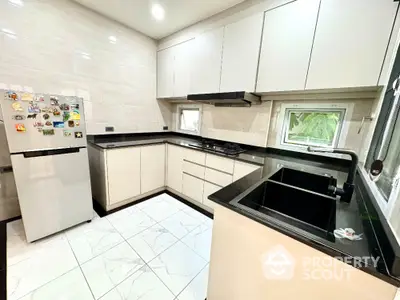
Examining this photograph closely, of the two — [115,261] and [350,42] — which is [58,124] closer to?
[115,261]

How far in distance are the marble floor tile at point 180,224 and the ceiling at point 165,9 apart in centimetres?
247

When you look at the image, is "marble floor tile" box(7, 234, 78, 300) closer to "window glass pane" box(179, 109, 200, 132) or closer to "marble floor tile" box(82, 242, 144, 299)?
"marble floor tile" box(82, 242, 144, 299)

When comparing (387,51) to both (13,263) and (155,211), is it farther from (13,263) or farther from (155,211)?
(13,263)

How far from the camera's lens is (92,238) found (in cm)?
172

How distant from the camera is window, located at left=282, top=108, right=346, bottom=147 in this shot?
1709mm

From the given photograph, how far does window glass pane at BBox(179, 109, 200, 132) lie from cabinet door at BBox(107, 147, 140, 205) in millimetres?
1050

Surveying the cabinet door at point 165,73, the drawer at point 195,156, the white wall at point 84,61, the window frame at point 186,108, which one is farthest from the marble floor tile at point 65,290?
the cabinet door at point 165,73

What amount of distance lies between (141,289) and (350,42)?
2418 mm

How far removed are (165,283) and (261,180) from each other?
3.55 ft

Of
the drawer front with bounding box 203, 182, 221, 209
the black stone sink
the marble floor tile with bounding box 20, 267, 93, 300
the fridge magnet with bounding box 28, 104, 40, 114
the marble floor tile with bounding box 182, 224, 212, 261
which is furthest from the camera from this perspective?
the drawer front with bounding box 203, 182, 221, 209

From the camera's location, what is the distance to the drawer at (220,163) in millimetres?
1938

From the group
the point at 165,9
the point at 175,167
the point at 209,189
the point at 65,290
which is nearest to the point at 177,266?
the point at 65,290

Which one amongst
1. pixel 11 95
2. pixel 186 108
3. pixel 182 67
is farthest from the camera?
pixel 186 108

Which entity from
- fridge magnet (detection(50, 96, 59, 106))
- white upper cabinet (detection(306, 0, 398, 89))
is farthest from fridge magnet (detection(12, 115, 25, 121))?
white upper cabinet (detection(306, 0, 398, 89))
